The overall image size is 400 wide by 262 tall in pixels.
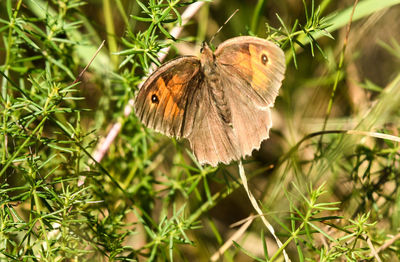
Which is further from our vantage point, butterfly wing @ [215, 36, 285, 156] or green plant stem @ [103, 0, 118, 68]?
green plant stem @ [103, 0, 118, 68]

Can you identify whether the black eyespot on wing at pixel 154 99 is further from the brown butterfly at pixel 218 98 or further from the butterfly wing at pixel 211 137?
the butterfly wing at pixel 211 137

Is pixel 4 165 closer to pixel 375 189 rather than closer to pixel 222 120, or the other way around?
pixel 222 120

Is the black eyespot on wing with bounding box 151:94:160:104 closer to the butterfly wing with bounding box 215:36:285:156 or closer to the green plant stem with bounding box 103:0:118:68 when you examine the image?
the butterfly wing with bounding box 215:36:285:156

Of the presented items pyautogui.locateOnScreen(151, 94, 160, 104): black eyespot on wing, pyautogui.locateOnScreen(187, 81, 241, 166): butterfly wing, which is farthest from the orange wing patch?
pyautogui.locateOnScreen(151, 94, 160, 104): black eyespot on wing

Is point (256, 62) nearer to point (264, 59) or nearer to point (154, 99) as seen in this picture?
point (264, 59)

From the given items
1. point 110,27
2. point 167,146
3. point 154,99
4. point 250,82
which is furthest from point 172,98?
point 110,27

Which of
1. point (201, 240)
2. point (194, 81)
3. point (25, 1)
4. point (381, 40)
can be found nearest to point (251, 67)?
point (194, 81)
